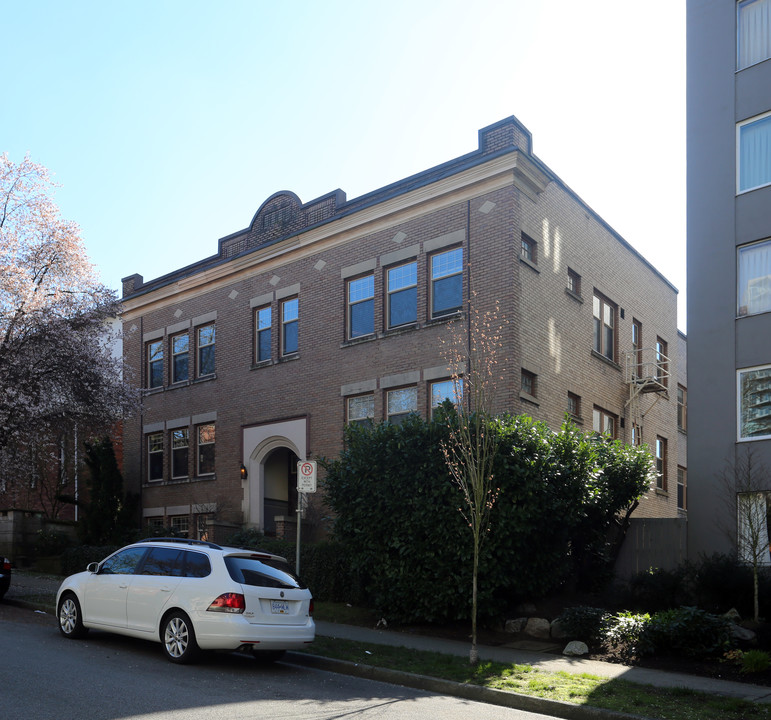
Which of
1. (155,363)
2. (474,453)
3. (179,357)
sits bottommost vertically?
(474,453)

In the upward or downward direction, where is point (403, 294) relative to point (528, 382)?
upward

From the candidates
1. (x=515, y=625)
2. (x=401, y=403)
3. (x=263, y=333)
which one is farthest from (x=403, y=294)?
(x=515, y=625)

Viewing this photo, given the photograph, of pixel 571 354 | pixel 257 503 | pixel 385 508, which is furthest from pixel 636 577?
pixel 257 503

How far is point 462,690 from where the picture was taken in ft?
32.6

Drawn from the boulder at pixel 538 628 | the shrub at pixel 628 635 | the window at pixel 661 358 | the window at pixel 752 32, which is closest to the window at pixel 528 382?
the boulder at pixel 538 628

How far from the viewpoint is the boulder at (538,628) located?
14.0 m

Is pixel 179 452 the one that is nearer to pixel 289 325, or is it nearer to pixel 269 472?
pixel 269 472

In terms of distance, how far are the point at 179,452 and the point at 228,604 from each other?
17.4 m

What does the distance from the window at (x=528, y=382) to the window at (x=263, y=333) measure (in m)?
8.20

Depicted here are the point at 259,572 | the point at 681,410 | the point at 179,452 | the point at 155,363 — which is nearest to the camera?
the point at 259,572

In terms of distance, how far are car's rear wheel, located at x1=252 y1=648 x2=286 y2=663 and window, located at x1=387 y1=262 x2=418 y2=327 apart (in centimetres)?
1065

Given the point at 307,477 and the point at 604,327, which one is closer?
the point at 307,477

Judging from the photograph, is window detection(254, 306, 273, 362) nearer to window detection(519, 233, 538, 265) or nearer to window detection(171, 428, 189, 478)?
window detection(171, 428, 189, 478)

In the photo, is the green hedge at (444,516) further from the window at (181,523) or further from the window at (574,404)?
the window at (181,523)
